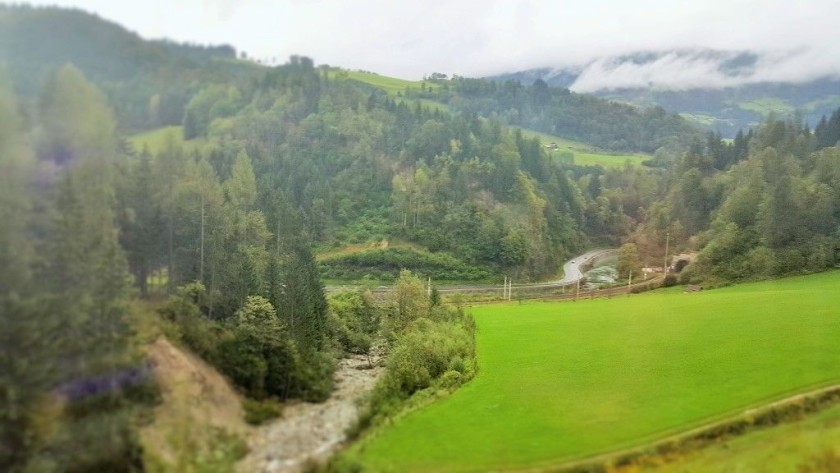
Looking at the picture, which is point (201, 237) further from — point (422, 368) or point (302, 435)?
point (422, 368)

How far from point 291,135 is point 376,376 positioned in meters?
61.7

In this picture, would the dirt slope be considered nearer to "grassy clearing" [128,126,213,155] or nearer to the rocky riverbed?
the rocky riverbed

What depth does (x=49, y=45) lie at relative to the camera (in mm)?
31859

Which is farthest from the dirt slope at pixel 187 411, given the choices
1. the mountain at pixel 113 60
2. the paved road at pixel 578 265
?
the paved road at pixel 578 265

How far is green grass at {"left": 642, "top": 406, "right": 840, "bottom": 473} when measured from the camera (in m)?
24.4

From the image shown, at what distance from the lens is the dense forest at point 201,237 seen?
26.4 m

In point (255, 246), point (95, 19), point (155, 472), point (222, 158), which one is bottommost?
point (155, 472)

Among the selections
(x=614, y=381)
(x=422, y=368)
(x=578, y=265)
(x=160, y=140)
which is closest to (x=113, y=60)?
(x=160, y=140)

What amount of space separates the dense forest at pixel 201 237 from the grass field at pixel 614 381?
6.86m

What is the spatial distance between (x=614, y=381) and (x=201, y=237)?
29.3m

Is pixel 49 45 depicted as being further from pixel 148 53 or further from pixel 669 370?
pixel 669 370

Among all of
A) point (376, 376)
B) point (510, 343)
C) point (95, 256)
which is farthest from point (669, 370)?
point (95, 256)

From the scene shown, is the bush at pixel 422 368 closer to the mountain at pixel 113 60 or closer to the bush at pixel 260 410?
the bush at pixel 260 410

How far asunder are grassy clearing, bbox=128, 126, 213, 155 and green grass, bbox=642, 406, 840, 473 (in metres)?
33.2
